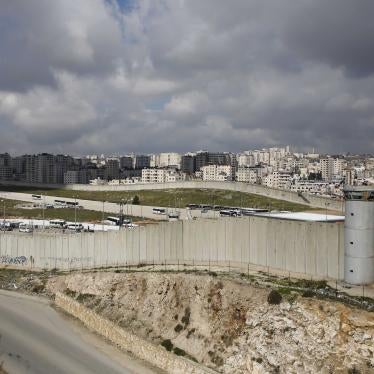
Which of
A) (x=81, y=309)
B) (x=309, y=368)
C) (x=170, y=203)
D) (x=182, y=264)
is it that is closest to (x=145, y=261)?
(x=182, y=264)

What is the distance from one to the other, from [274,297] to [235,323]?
4.47m

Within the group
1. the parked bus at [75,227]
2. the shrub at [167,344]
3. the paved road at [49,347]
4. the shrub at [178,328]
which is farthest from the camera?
the parked bus at [75,227]

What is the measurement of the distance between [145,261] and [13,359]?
75.6 feet

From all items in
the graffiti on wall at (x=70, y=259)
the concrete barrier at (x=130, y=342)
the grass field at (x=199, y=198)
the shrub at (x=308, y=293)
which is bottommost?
the concrete barrier at (x=130, y=342)

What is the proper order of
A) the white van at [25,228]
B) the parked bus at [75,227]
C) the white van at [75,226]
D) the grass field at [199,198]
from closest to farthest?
1. the parked bus at [75,227]
2. the white van at [75,226]
3. the white van at [25,228]
4. the grass field at [199,198]

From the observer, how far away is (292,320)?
135 ft

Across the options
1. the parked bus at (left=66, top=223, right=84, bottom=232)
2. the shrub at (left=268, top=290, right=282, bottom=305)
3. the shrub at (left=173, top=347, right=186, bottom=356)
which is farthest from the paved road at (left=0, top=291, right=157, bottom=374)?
the parked bus at (left=66, top=223, right=84, bottom=232)

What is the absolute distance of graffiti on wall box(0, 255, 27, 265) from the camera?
269 feet

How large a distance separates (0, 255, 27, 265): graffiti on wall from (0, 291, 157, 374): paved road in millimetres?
17284

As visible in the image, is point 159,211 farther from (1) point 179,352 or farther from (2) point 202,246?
(1) point 179,352

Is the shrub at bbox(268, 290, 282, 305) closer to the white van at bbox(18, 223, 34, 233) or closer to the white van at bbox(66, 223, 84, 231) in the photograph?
the white van at bbox(66, 223, 84, 231)

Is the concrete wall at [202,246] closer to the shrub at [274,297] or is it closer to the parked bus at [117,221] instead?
the shrub at [274,297]

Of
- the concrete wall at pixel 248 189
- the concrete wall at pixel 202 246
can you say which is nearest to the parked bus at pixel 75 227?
the concrete wall at pixel 202 246

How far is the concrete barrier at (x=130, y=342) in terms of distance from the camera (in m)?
44.8
